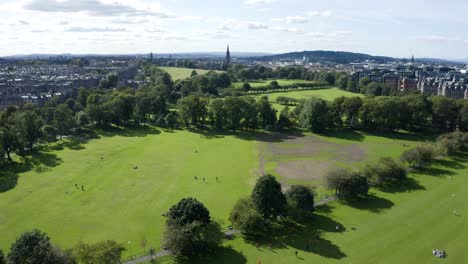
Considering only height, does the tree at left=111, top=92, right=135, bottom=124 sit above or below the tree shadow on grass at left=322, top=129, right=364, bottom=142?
above

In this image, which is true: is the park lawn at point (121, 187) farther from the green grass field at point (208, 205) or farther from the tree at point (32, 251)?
the tree at point (32, 251)

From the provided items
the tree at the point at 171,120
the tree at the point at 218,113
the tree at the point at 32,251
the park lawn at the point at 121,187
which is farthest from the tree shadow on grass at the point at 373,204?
the tree at the point at 171,120

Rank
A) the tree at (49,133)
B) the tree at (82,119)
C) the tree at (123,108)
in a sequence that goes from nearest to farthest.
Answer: the tree at (49,133), the tree at (82,119), the tree at (123,108)

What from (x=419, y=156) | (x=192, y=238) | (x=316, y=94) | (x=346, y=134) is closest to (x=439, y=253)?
(x=192, y=238)

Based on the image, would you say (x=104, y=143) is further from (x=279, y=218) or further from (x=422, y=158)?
(x=422, y=158)

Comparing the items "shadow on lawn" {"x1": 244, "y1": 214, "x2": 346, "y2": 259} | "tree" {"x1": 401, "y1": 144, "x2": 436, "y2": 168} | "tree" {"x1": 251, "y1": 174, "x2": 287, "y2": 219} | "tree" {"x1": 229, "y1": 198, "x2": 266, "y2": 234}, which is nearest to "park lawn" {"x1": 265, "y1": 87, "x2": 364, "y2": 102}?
"tree" {"x1": 401, "y1": 144, "x2": 436, "y2": 168}

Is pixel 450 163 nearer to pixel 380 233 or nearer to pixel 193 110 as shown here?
pixel 380 233

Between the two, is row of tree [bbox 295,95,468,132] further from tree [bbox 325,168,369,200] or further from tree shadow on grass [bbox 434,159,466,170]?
tree [bbox 325,168,369,200]
